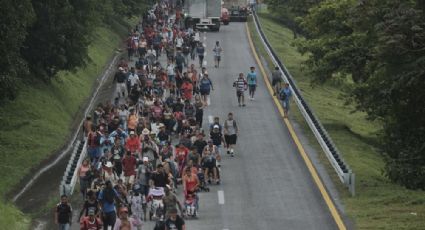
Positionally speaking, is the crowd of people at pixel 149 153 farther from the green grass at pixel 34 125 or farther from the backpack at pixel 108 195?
the green grass at pixel 34 125

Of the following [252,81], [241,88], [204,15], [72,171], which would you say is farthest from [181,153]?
[204,15]

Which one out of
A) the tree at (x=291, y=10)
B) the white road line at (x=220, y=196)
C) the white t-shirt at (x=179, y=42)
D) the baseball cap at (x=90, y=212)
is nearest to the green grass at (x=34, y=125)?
the baseball cap at (x=90, y=212)

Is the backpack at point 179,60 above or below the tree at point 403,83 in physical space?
below

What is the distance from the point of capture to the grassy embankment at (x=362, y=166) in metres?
26.8

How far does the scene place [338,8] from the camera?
47.8 meters

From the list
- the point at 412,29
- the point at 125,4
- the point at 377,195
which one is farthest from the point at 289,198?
the point at 125,4

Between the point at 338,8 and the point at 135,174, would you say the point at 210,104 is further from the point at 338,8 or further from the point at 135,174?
the point at 135,174

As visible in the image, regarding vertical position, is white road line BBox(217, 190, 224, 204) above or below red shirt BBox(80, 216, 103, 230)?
below

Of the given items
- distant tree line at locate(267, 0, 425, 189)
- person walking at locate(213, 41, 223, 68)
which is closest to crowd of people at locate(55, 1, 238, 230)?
distant tree line at locate(267, 0, 425, 189)

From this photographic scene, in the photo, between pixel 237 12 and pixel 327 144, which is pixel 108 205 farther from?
pixel 237 12

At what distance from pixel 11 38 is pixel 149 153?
25.1 ft

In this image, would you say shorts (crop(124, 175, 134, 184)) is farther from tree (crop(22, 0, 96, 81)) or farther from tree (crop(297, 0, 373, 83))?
tree (crop(22, 0, 96, 81))

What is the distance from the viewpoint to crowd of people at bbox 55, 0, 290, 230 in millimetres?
24391

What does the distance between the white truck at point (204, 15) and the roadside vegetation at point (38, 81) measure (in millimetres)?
26963
